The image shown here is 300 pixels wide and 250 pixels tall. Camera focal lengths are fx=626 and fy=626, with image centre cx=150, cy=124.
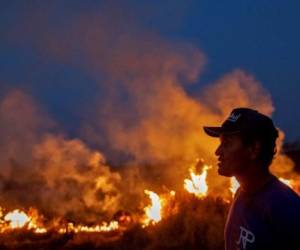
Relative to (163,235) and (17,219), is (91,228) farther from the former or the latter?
(163,235)

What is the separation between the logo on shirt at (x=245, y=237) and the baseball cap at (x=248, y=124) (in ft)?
1.51

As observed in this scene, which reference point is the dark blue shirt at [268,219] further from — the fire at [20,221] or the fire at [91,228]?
the fire at [20,221]

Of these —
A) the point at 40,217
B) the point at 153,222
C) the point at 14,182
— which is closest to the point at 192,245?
the point at 153,222

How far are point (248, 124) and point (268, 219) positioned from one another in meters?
0.49

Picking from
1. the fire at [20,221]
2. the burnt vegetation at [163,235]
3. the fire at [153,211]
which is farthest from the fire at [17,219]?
the fire at [153,211]

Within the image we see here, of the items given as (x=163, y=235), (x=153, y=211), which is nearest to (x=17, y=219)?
(x=153, y=211)

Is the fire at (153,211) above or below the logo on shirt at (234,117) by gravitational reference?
above

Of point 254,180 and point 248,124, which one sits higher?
point 248,124

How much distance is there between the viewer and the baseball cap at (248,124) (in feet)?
9.75

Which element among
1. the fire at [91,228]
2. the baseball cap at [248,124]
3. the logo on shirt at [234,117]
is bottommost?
the baseball cap at [248,124]

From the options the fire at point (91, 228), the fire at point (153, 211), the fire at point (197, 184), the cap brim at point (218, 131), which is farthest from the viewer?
the fire at point (197, 184)

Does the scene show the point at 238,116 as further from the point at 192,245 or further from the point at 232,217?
the point at 192,245

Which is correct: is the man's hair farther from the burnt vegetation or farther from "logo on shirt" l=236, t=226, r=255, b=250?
the burnt vegetation

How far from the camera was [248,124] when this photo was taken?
9.78ft
